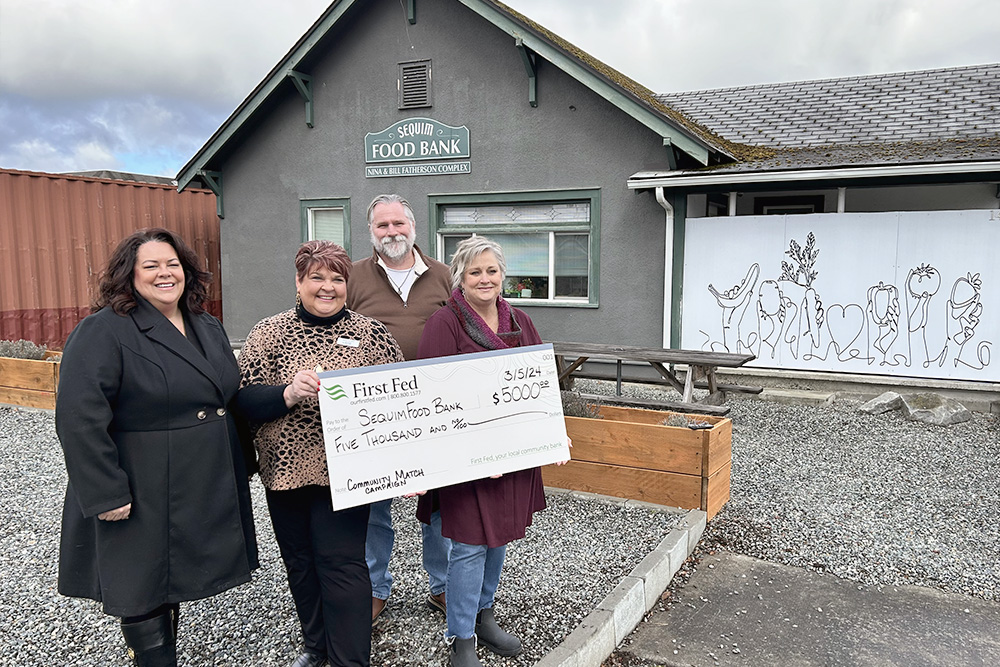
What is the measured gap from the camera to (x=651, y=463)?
4.69 metres


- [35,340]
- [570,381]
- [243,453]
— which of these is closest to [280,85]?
[35,340]

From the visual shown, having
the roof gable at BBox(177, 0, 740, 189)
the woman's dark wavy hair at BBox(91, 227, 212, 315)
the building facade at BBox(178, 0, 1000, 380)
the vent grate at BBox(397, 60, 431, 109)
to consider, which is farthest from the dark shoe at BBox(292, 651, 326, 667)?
the vent grate at BBox(397, 60, 431, 109)

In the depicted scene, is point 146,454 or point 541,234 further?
point 541,234

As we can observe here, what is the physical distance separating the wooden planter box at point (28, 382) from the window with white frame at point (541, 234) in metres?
5.22

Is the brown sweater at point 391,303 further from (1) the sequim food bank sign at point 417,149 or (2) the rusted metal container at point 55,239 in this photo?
(2) the rusted metal container at point 55,239

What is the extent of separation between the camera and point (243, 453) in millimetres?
2811

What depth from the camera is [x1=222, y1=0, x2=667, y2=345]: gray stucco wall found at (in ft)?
29.4

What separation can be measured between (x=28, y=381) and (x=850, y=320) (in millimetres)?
9607

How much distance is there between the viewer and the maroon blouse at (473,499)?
2.87 m

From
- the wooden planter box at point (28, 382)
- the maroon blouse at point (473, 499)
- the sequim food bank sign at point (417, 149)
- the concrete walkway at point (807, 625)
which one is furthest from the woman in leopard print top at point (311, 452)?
the sequim food bank sign at point (417, 149)

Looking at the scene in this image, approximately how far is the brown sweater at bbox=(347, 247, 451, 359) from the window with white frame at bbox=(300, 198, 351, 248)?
25.1ft

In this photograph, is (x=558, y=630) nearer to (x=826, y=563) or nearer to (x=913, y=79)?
(x=826, y=563)

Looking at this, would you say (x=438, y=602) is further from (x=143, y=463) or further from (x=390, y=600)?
(x=143, y=463)

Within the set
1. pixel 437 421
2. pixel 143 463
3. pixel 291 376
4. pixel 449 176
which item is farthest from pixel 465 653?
pixel 449 176
